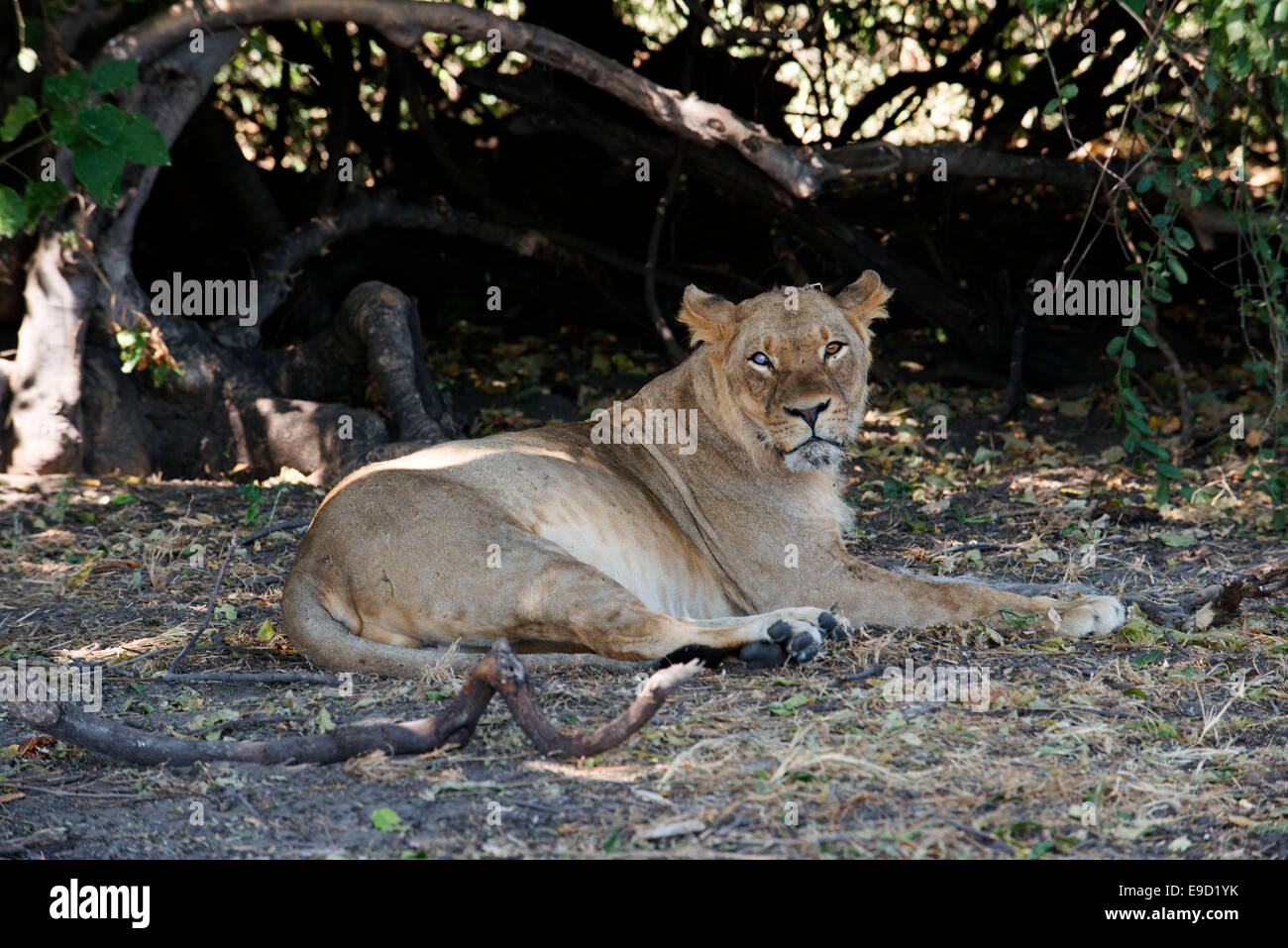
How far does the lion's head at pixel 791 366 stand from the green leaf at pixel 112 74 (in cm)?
243

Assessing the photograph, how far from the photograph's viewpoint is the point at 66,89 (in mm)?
5281

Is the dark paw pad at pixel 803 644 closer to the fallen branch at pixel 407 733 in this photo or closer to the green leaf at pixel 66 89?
the fallen branch at pixel 407 733

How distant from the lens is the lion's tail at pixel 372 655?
393 cm

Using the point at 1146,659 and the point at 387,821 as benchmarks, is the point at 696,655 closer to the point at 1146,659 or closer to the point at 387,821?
the point at 387,821

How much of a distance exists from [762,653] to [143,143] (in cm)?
332

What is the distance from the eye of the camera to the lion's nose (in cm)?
464

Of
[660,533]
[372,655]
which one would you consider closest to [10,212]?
[372,655]

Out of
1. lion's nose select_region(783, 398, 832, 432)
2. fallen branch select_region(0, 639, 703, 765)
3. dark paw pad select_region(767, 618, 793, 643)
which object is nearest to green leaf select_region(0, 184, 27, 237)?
fallen branch select_region(0, 639, 703, 765)

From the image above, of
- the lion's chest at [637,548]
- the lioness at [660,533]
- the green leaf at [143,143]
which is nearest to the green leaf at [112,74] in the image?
the green leaf at [143,143]

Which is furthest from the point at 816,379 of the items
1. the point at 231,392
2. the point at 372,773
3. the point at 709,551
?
the point at 231,392

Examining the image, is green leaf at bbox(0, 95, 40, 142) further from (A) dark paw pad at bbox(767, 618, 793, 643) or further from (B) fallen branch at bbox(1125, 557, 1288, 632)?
(B) fallen branch at bbox(1125, 557, 1288, 632)

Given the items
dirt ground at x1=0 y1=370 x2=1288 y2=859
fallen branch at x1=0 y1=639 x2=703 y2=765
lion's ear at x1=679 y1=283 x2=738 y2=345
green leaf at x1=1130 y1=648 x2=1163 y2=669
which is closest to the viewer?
dirt ground at x1=0 y1=370 x2=1288 y2=859

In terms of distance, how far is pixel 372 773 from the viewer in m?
3.13

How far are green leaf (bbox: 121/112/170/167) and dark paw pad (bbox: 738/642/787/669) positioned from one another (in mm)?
3184
